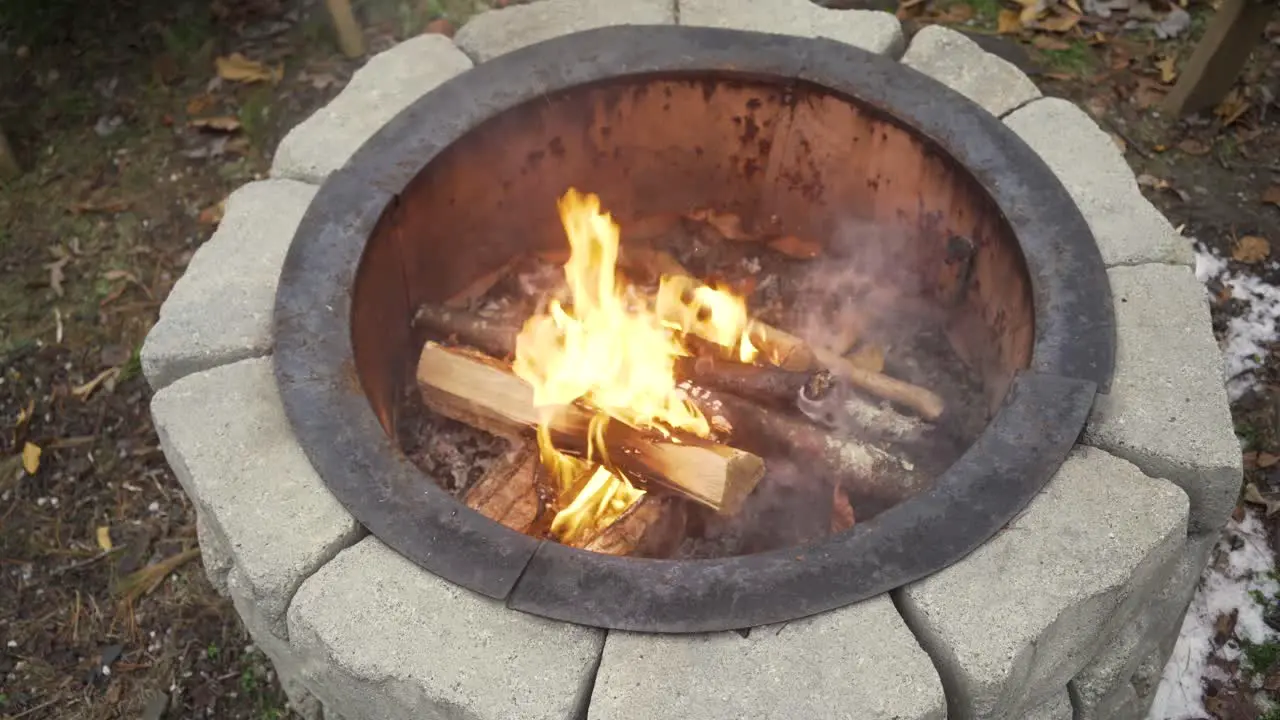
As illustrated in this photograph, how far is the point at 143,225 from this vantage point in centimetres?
374

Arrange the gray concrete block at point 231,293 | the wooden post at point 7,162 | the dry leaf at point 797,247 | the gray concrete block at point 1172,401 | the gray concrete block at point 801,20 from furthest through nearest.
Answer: the wooden post at point 7,162
the dry leaf at point 797,247
the gray concrete block at point 801,20
the gray concrete block at point 231,293
the gray concrete block at point 1172,401

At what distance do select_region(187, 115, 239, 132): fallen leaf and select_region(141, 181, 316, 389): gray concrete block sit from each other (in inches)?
→ 64.5

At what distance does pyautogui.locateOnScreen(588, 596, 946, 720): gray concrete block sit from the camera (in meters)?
1.69

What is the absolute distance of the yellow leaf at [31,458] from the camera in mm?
3172

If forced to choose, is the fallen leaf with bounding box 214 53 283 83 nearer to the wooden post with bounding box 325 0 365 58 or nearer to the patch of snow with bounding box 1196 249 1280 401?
the wooden post with bounding box 325 0 365 58

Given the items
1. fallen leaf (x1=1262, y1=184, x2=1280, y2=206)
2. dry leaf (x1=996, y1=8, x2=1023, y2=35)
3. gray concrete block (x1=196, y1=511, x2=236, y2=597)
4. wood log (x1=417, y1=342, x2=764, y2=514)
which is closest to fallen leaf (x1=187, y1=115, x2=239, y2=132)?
wood log (x1=417, y1=342, x2=764, y2=514)

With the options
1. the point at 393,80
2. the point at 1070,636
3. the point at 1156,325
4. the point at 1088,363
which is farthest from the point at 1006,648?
the point at 393,80

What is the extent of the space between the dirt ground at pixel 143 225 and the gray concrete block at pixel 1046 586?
1062mm

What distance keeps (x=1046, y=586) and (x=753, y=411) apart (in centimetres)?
80

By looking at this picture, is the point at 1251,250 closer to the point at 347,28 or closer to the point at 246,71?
the point at 347,28

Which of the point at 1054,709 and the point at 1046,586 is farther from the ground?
the point at 1046,586

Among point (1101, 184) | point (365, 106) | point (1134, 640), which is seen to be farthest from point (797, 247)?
point (1134, 640)

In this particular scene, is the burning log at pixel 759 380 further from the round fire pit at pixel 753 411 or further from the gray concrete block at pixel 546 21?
the gray concrete block at pixel 546 21

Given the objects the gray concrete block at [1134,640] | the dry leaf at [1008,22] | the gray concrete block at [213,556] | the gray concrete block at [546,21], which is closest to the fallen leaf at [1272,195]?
the dry leaf at [1008,22]
